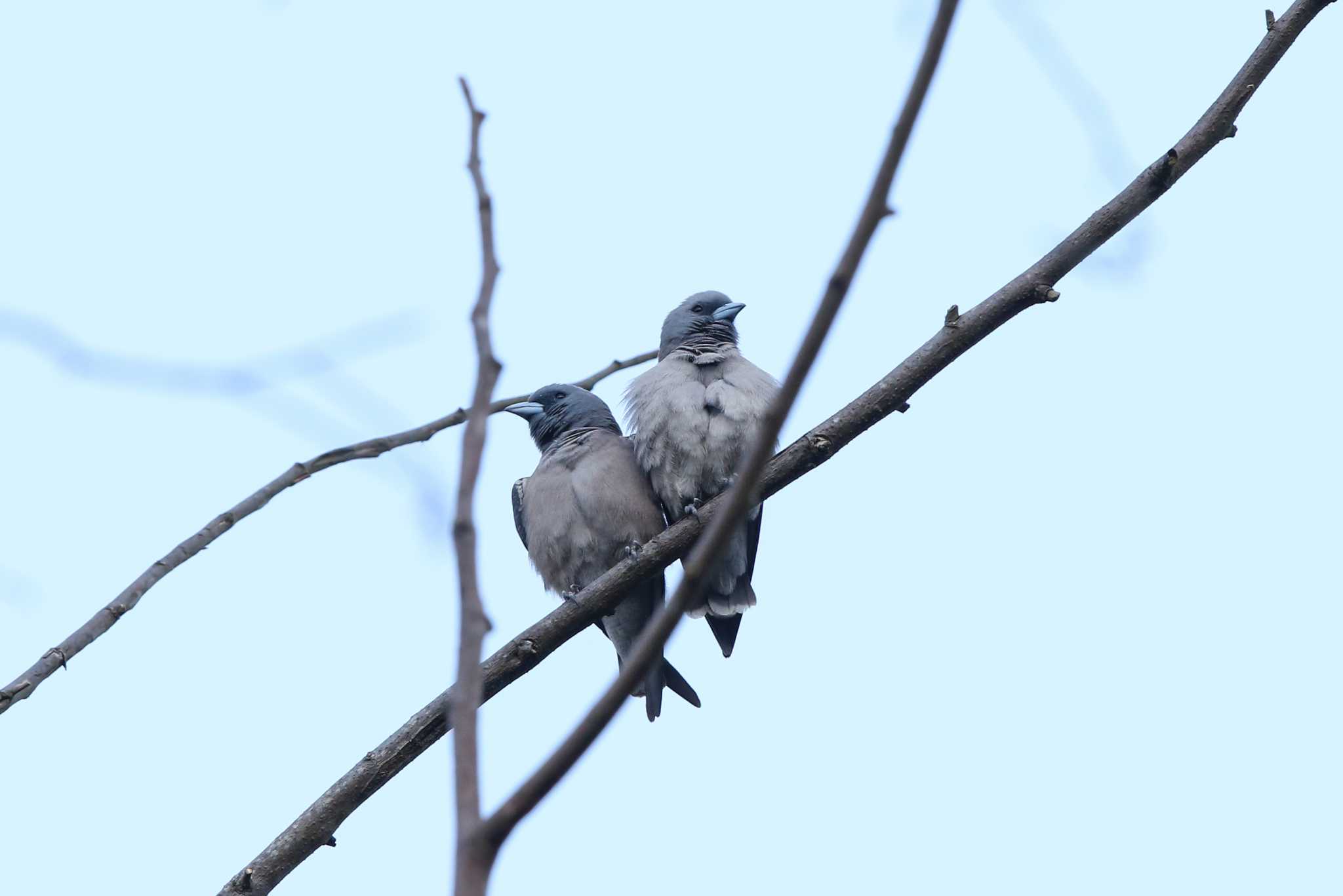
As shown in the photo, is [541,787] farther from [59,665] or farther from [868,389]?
[868,389]

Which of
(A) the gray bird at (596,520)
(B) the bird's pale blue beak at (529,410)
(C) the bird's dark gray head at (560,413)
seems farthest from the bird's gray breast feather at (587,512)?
(B) the bird's pale blue beak at (529,410)

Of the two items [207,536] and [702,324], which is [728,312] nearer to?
[702,324]

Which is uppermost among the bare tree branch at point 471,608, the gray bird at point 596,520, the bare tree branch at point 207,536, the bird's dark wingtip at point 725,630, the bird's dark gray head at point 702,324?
the bird's dark gray head at point 702,324

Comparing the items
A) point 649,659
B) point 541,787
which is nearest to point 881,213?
point 649,659

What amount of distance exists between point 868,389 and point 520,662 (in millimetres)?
1587

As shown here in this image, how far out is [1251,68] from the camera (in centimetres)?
426

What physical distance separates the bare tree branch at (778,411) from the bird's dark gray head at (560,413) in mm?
5620

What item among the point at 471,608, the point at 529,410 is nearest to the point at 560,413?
the point at 529,410

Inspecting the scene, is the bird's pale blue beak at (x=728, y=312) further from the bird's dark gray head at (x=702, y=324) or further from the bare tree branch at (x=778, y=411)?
the bare tree branch at (x=778, y=411)

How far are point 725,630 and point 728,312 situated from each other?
5.57ft

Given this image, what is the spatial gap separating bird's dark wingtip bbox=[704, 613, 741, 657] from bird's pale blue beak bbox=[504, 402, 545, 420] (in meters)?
1.62

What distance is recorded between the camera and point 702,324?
7.19 metres

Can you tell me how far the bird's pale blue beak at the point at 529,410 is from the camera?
25.2ft

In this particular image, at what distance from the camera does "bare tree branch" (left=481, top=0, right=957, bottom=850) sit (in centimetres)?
169
